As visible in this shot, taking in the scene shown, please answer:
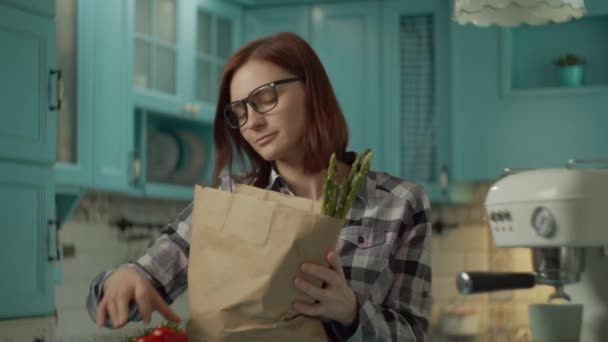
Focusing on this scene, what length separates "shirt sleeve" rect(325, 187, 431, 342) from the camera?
4.90 feet

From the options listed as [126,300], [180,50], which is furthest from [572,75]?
[126,300]

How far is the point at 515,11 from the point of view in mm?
2449

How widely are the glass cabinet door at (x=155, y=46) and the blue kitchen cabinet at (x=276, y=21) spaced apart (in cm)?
63

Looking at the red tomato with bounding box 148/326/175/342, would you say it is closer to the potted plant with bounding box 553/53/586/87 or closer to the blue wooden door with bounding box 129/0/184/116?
the blue wooden door with bounding box 129/0/184/116

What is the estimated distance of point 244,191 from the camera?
142cm

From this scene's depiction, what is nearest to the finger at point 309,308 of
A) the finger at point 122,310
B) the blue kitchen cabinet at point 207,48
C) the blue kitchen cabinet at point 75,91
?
the finger at point 122,310

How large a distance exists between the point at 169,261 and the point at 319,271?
40 cm

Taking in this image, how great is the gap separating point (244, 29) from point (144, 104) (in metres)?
1.03

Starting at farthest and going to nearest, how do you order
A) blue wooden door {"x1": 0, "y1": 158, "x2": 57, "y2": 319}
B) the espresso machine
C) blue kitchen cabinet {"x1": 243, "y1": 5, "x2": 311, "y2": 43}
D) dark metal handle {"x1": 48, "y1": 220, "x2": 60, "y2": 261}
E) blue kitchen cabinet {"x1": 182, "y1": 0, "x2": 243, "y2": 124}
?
blue kitchen cabinet {"x1": 243, "y1": 5, "x2": 311, "y2": 43}, blue kitchen cabinet {"x1": 182, "y1": 0, "x2": 243, "y2": 124}, dark metal handle {"x1": 48, "y1": 220, "x2": 60, "y2": 261}, blue wooden door {"x1": 0, "y1": 158, "x2": 57, "y2": 319}, the espresso machine

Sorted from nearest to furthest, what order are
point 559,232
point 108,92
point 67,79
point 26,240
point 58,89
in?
point 559,232 < point 26,240 < point 58,89 < point 67,79 < point 108,92

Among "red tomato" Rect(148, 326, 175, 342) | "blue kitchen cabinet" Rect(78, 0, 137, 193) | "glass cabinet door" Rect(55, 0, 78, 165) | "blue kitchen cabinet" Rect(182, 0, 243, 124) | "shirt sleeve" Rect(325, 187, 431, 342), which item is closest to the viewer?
"shirt sleeve" Rect(325, 187, 431, 342)

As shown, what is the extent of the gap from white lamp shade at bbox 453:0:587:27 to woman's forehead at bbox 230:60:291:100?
3.04 feet

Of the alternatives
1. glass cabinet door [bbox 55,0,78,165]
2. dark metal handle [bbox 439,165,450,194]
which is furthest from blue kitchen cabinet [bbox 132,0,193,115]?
dark metal handle [bbox 439,165,450,194]

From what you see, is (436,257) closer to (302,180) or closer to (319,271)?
(302,180)
